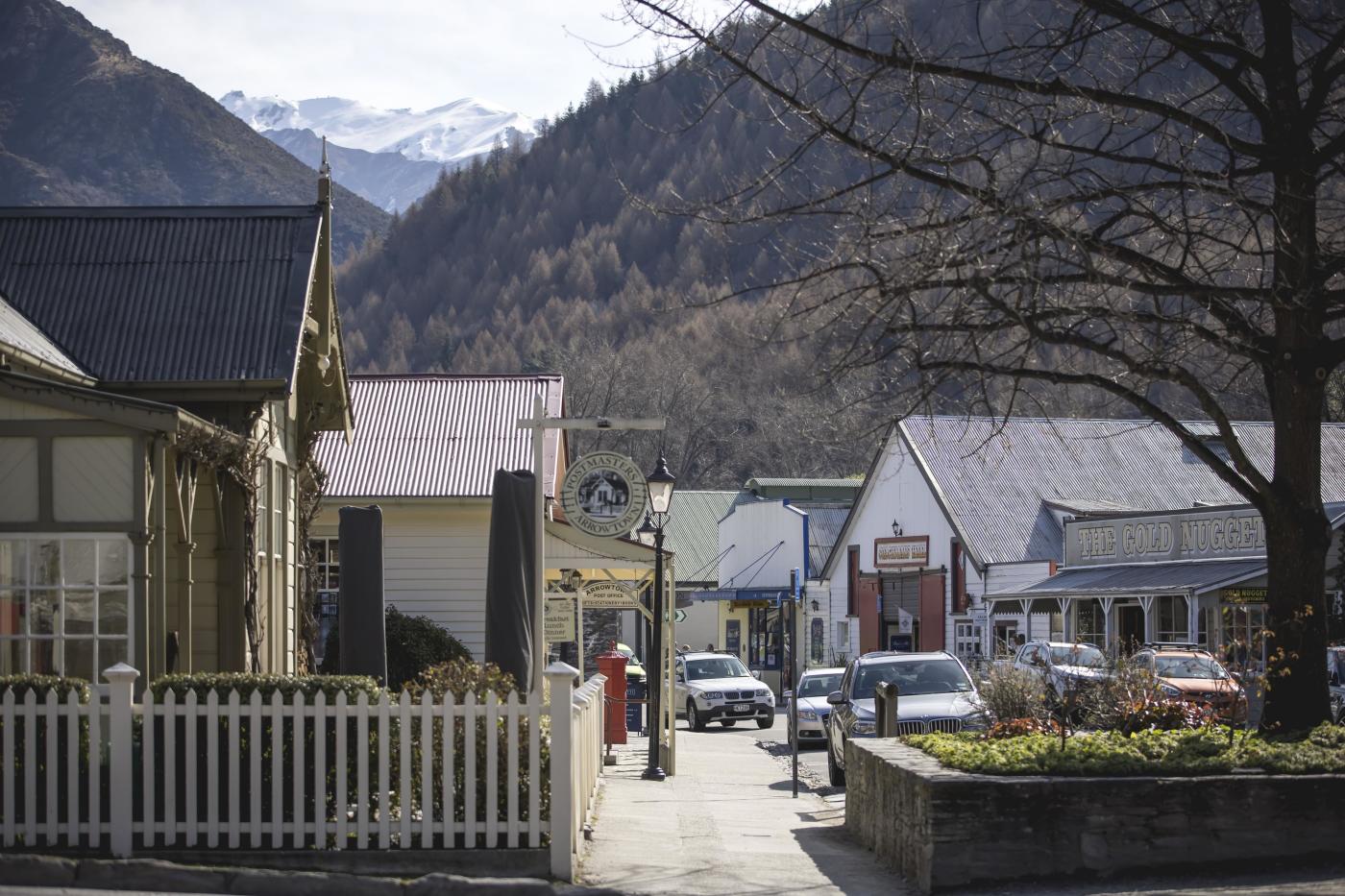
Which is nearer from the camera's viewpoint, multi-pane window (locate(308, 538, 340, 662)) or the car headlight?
the car headlight

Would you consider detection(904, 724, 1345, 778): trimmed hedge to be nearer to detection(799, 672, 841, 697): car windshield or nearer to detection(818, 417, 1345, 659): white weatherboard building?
detection(799, 672, 841, 697): car windshield

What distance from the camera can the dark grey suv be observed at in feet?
68.0

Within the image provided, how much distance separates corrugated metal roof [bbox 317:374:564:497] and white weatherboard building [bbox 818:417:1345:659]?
55.3 ft

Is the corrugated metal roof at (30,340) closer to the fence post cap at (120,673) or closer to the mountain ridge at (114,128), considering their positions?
the fence post cap at (120,673)

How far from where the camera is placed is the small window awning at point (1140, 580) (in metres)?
32.8

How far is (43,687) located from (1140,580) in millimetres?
28649

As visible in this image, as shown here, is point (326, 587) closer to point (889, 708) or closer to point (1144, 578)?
point (889, 708)

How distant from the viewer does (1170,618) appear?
37219 mm

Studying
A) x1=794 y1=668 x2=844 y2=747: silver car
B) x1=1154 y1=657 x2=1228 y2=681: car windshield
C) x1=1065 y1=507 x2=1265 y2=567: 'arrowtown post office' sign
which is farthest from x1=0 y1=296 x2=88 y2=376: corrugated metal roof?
x1=1065 y1=507 x2=1265 y2=567: 'arrowtown post office' sign

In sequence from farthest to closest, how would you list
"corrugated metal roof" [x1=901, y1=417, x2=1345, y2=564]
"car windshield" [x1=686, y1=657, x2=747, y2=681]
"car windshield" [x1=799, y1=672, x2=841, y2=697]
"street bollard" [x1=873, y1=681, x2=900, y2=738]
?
"corrugated metal roof" [x1=901, y1=417, x2=1345, y2=564] → "car windshield" [x1=686, y1=657, x2=747, y2=681] → "car windshield" [x1=799, y1=672, x2=841, y2=697] → "street bollard" [x1=873, y1=681, x2=900, y2=738]

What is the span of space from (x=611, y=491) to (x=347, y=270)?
463 feet

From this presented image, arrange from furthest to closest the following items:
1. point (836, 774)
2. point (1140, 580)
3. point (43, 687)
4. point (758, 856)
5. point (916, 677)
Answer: point (1140, 580) → point (916, 677) → point (836, 774) → point (758, 856) → point (43, 687)

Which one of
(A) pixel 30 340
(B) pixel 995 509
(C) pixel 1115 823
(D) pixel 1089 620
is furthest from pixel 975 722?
(B) pixel 995 509

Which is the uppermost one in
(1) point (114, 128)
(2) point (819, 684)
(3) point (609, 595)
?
(1) point (114, 128)
